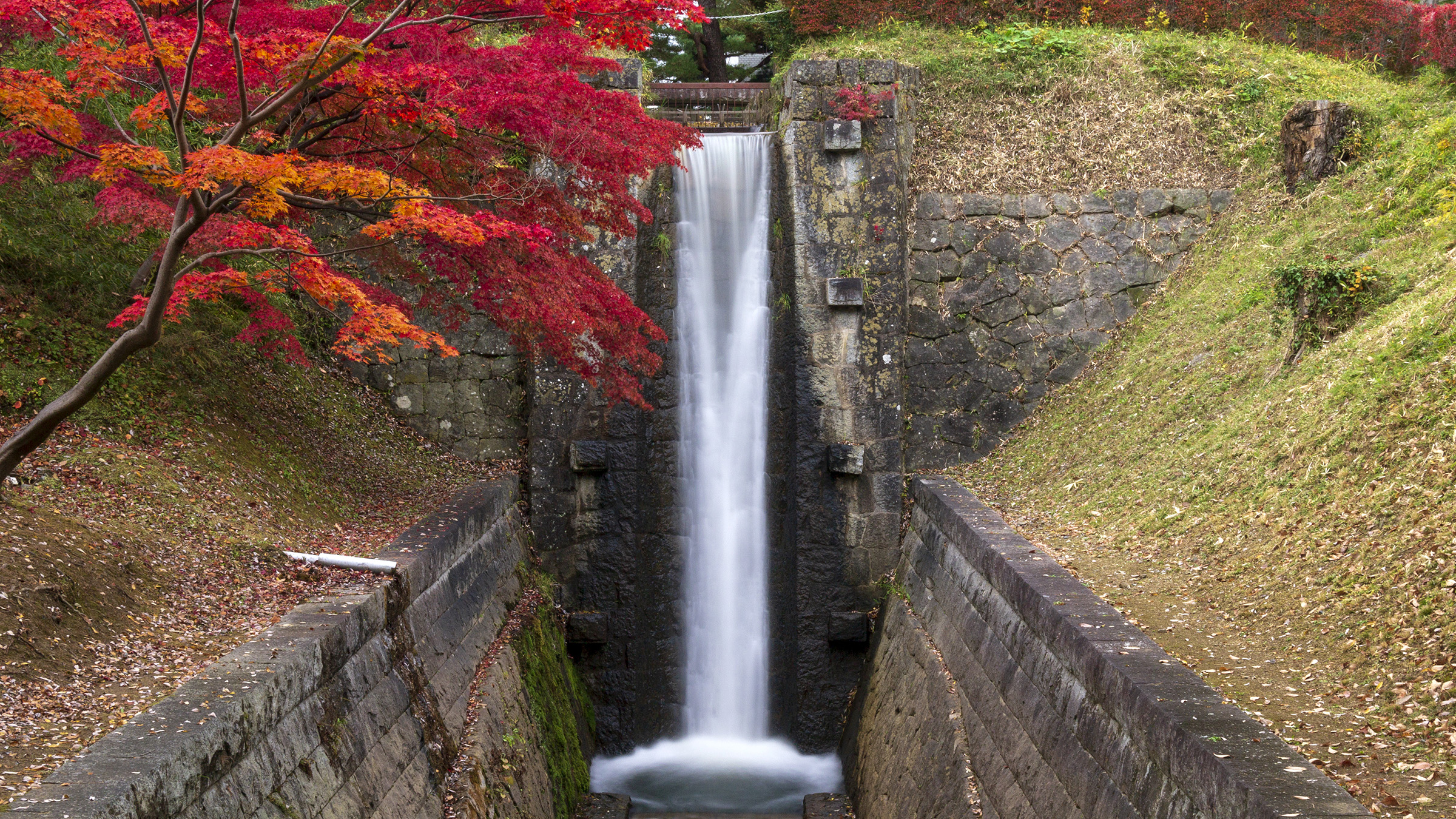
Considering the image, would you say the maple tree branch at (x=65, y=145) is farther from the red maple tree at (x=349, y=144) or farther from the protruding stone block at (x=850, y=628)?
the protruding stone block at (x=850, y=628)

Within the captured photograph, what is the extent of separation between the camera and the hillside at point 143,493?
444 cm

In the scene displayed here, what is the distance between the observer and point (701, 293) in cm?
1073

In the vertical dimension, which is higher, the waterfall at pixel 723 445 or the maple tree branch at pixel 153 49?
the maple tree branch at pixel 153 49

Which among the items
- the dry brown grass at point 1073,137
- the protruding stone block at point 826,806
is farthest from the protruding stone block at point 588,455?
the dry brown grass at point 1073,137

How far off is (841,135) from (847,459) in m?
3.39

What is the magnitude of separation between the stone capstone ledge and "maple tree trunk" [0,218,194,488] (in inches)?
56.3

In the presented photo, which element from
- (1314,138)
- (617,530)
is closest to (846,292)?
(617,530)

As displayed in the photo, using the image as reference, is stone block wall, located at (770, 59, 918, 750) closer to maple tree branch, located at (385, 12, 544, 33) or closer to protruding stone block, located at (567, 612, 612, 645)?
protruding stone block, located at (567, 612, 612, 645)

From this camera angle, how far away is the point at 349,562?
624 cm

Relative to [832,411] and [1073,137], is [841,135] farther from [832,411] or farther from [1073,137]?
[1073,137]

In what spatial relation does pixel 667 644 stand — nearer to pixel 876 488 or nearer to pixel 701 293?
pixel 876 488

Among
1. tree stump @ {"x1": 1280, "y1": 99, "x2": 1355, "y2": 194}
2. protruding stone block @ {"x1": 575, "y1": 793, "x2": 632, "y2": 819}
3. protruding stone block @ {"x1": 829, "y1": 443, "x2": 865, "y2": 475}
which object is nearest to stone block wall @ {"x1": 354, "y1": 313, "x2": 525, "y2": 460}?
protruding stone block @ {"x1": 829, "y1": 443, "x2": 865, "y2": 475}

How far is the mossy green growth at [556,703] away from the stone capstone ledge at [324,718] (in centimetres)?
79

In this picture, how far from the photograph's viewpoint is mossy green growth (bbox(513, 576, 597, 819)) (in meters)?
8.26
